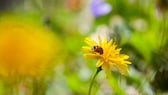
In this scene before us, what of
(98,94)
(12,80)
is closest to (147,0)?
(98,94)

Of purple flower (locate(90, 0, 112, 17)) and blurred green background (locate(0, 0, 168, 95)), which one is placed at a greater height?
purple flower (locate(90, 0, 112, 17))

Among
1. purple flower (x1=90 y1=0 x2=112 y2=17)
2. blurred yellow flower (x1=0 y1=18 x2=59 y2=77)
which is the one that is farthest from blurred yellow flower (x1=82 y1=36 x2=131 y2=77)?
purple flower (x1=90 y1=0 x2=112 y2=17)

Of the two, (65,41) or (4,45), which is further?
(65,41)

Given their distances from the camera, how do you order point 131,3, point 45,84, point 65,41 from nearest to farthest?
1. point 45,84
2. point 65,41
3. point 131,3

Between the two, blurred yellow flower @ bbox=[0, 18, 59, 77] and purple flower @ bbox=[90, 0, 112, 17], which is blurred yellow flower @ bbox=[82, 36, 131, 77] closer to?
blurred yellow flower @ bbox=[0, 18, 59, 77]

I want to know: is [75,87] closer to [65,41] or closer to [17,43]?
[65,41]

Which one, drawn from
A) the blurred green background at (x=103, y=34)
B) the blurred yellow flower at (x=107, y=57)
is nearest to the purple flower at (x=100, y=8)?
the blurred green background at (x=103, y=34)

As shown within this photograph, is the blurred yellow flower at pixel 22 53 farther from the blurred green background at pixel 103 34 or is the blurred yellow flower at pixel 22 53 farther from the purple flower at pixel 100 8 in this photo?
the purple flower at pixel 100 8
